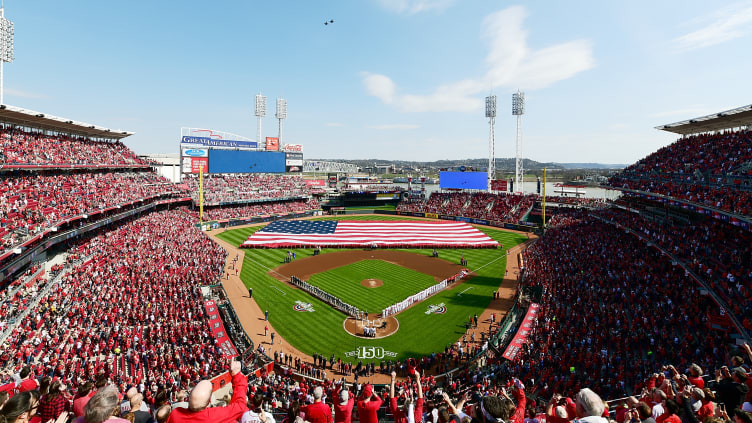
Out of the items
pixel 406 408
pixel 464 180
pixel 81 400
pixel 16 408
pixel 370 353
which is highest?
pixel 464 180

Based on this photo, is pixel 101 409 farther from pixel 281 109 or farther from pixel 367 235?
pixel 281 109

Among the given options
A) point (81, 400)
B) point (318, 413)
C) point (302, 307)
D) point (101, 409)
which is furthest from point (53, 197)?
point (318, 413)

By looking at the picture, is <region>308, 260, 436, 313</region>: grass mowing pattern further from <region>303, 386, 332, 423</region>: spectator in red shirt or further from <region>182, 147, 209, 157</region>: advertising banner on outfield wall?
<region>182, 147, 209, 157</region>: advertising banner on outfield wall

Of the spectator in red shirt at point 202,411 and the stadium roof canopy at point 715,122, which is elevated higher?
the stadium roof canopy at point 715,122

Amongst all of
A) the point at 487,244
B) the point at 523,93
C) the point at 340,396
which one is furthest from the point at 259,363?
the point at 523,93

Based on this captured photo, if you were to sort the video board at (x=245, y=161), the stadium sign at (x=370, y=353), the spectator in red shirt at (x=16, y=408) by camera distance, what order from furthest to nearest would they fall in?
the video board at (x=245, y=161) < the stadium sign at (x=370, y=353) < the spectator in red shirt at (x=16, y=408)

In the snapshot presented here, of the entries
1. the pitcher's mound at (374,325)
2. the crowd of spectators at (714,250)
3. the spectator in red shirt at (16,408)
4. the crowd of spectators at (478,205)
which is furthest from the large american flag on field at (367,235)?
the spectator in red shirt at (16,408)

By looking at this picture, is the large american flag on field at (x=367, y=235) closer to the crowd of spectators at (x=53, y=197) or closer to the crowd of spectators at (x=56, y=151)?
the crowd of spectators at (x=53, y=197)
